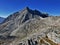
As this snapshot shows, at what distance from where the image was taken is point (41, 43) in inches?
2031

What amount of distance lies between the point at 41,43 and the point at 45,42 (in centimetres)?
185

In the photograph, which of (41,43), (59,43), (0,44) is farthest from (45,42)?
(0,44)

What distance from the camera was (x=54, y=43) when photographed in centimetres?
4941

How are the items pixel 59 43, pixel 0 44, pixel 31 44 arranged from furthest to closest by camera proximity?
pixel 0 44
pixel 31 44
pixel 59 43

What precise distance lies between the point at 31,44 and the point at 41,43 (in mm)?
65017

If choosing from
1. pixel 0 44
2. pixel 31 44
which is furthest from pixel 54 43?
pixel 0 44

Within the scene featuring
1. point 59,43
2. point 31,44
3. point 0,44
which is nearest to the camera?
point 59,43

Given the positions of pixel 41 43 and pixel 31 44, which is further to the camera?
pixel 31 44

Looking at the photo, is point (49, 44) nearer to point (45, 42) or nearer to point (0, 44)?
point (45, 42)

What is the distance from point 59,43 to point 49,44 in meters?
3.71

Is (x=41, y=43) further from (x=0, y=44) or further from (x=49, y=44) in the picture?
(x=0, y=44)

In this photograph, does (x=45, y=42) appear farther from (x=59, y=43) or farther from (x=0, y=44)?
(x=0, y=44)

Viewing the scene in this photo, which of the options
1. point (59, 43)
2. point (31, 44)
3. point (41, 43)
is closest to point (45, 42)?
point (41, 43)

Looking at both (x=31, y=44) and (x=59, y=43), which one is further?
(x=31, y=44)
